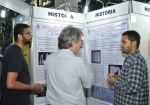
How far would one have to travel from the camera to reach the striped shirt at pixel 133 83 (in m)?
2.58

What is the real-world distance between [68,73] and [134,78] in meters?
0.83

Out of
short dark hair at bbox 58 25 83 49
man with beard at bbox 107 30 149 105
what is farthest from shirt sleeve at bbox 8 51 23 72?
man with beard at bbox 107 30 149 105

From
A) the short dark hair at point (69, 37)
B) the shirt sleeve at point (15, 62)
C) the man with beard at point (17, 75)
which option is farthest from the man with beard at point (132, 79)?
the shirt sleeve at point (15, 62)

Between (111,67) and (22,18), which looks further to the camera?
(22,18)

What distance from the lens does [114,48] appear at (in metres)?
3.32

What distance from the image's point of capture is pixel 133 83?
101 inches

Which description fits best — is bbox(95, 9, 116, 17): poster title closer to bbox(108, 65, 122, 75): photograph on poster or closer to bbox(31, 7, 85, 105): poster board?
bbox(31, 7, 85, 105): poster board

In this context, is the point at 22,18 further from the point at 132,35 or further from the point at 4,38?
the point at 4,38

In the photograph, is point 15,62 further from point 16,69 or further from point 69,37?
point 69,37

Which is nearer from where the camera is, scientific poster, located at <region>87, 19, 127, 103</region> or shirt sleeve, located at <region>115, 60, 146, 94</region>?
shirt sleeve, located at <region>115, 60, 146, 94</region>

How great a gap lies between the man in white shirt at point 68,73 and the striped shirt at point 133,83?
0.53 meters

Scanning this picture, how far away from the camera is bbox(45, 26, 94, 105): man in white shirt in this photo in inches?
90.0

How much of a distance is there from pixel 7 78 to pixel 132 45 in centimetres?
162

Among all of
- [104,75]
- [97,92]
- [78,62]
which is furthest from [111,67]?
[78,62]
